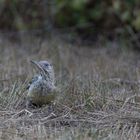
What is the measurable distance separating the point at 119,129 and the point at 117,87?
2.10 meters

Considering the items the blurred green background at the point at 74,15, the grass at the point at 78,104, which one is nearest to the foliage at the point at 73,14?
the blurred green background at the point at 74,15

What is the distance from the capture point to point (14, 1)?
1465 cm

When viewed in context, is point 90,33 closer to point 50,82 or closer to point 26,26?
point 26,26

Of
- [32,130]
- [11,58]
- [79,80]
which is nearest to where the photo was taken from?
[32,130]

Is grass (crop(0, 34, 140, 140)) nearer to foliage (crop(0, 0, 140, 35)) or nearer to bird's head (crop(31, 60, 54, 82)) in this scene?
bird's head (crop(31, 60, 54, 82))

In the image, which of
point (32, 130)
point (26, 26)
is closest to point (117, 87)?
point (32, 130)


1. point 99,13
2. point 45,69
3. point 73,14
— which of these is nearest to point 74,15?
point 73,14

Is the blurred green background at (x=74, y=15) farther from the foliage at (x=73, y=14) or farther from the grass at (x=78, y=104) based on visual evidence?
the grass at (x=78, y=104)

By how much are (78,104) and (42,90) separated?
461 mm

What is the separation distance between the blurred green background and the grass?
308 cm

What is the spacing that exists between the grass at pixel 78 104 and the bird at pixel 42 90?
11 centimetres

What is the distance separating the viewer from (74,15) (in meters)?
14.3

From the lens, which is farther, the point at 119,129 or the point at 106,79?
the point at 106,79

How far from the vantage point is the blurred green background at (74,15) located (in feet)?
43.8
